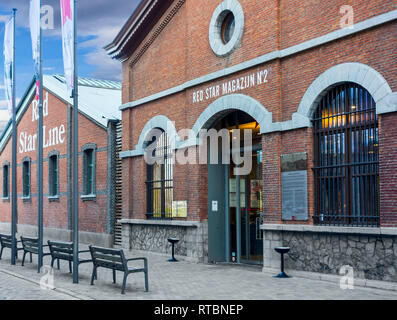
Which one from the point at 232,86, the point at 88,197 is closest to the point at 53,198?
the point at 88,197

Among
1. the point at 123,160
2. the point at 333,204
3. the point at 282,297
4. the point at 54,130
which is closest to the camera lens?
the point at 282,297

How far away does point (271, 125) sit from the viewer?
13.4 meters

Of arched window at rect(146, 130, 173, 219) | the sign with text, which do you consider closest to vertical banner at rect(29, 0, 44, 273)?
arched window at rect(146, 130, 173, 219)

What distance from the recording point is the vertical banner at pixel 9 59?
56.4 feet

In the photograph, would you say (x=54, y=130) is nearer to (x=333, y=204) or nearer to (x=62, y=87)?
(x=62, y=87)

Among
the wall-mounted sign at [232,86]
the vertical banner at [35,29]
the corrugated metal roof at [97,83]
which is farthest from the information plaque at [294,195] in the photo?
the corrugated metal roof at [97,83]

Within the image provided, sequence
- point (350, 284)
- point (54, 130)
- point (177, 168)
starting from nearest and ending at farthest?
point (350, 284) < point (177, 168) < point (54, 130)

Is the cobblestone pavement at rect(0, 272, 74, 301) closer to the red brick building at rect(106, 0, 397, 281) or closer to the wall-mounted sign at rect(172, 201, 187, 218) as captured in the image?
the red brick building at rect(106, 0, 397, 281)

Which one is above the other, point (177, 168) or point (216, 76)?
point (216, 76)

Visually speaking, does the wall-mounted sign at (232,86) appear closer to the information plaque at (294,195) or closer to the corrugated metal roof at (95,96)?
the information plaque at (294,195)

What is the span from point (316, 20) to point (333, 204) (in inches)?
164

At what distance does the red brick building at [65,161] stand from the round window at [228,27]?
706 centimetres

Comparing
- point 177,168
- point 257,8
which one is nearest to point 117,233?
point 177,168

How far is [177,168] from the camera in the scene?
17.2m
